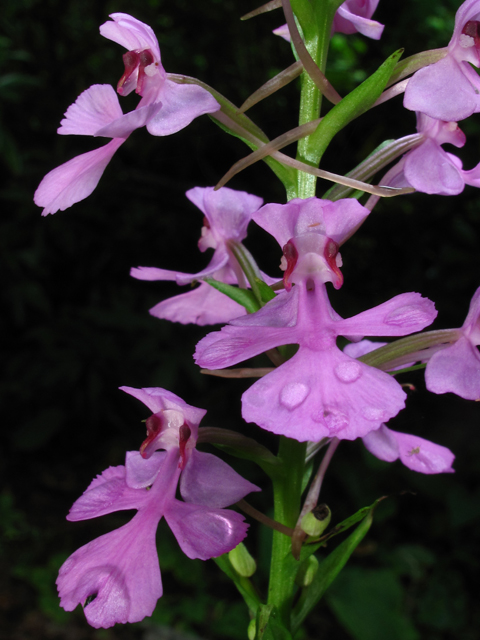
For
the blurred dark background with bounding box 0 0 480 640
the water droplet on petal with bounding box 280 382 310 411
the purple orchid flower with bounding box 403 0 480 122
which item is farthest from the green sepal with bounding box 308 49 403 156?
the blurred dark background with bounding box 0 0 480 640

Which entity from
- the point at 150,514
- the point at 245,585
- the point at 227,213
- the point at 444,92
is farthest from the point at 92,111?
the point at 245,585

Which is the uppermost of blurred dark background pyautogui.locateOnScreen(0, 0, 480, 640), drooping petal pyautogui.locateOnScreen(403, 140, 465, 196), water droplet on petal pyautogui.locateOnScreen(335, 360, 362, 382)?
drooping petal pyautogui.locateOnScreen(403, 140, 465, 196)

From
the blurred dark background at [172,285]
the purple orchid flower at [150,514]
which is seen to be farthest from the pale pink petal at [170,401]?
the blurred dark background at [172,285]

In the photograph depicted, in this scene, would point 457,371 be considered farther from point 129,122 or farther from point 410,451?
point 129,122

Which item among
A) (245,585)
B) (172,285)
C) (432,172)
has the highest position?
(432,172)

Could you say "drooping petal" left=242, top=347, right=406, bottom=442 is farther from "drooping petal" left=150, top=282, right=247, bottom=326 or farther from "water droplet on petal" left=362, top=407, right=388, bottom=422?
"drooping petal" left=150, top=282, right=247, bottom=326

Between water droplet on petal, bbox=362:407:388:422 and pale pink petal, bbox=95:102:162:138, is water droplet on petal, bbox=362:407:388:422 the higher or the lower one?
the lower one

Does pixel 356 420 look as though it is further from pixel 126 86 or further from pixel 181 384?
pixel 181 384

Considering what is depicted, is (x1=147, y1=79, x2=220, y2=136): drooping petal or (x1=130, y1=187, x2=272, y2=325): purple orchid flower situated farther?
(x1=130, y1=187, x2=272, y2=325): purple orchid flower
